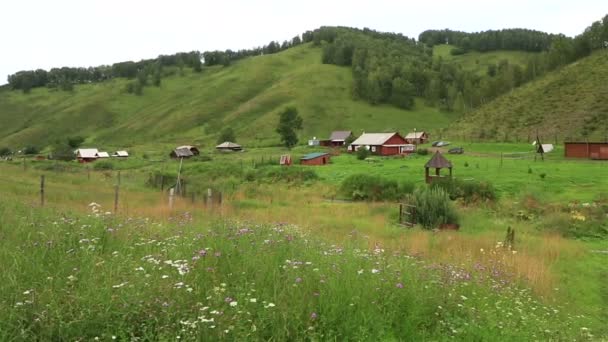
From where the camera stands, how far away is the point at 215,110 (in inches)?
5753

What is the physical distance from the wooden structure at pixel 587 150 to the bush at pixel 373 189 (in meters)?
28.3

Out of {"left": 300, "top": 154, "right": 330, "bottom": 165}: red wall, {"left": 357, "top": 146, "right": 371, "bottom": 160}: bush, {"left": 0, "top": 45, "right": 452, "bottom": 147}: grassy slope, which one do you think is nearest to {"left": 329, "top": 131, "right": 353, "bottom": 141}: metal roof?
{"left": 0, "top": 45, "right": 452, "bottom": 147}: grassy slope

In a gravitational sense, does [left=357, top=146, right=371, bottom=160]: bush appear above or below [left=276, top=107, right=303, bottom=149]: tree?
below

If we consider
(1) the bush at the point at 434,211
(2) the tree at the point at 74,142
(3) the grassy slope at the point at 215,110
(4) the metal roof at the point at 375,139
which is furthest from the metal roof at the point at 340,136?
(2) the tree at the point at 74,142

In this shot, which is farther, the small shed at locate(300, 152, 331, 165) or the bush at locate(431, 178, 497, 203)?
the small shed at locate(300, 152, 331, 165)

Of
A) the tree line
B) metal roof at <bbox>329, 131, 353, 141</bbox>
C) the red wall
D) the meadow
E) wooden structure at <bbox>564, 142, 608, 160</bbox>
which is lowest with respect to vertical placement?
the meadow

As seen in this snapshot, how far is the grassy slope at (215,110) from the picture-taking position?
124m

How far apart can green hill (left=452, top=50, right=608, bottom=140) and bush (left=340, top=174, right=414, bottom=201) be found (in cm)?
5047

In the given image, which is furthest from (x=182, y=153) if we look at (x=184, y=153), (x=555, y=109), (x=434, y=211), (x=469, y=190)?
(x=434, y=211)

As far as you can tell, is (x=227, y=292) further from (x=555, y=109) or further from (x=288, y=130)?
(x=555, y=109)

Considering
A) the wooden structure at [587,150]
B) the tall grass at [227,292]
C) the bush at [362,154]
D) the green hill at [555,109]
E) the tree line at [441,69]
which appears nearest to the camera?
the tall grass at [227,292]

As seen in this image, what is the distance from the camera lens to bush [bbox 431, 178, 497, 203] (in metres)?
29.8

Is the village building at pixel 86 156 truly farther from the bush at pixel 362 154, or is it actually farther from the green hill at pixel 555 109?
the green hill at pixel 555 109

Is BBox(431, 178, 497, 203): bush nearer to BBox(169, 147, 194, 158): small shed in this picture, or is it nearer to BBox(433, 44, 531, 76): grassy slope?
BBox(169, 147, 194, 158): small shed
